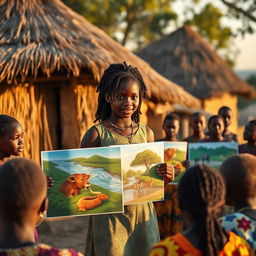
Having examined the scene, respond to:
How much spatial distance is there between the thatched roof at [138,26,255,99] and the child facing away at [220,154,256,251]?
48.4 ft

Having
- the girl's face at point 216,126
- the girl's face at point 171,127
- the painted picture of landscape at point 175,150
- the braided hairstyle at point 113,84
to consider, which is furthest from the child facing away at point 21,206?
the girl's face at point 216,126

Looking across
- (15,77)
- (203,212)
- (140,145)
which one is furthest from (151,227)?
(15,77)

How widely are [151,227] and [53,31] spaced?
15.6 feet

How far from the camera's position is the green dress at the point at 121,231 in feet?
11.4

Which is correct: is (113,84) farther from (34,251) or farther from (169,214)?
(169,214)

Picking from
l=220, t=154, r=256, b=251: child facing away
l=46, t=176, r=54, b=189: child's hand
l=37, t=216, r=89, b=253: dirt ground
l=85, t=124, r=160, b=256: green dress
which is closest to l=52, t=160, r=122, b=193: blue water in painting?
l=46, t=176, r=54, b=189: child's hand

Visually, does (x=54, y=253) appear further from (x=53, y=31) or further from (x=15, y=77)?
(x=53, y=31)

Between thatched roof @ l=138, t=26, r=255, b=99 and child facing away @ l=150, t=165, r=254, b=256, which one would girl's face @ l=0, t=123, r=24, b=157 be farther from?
thatched roof @ l=138, t=26, r=255, b=99

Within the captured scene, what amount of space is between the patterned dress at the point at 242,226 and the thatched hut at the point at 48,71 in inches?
187

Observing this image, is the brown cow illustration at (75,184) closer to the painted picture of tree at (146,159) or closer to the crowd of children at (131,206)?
the crowd of children at (131,206)

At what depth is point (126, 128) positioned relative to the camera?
366 cm

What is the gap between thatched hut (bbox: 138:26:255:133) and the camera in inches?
698

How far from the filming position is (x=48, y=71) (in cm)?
699

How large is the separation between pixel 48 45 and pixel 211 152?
2799mm
